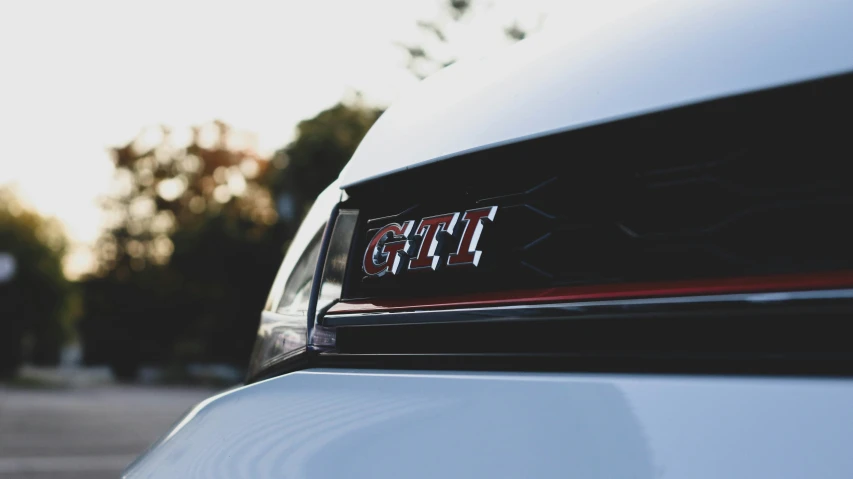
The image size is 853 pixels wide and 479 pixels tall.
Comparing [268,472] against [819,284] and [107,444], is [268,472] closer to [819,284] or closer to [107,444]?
[819,284]

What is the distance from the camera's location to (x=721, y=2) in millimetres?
972

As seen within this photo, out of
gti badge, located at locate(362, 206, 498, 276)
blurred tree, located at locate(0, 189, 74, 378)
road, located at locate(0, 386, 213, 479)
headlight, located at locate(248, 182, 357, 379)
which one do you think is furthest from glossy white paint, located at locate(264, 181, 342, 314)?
blurred tree, located at locate(0, 189, 74, 378)

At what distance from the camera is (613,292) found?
36.0 inches

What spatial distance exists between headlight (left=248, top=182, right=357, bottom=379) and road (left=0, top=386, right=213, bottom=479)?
4995mm

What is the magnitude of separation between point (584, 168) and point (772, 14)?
24 centimetres

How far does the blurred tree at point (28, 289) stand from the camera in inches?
1296

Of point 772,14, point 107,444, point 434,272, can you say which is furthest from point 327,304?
point 107,444

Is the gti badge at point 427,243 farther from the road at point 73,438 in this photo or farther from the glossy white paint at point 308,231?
the road at point 73,438

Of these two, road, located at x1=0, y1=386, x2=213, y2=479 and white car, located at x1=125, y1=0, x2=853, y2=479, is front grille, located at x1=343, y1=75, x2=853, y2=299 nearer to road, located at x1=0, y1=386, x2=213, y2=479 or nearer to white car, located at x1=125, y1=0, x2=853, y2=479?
white car, located at x1=125, y1=0, x2=853, y2=479

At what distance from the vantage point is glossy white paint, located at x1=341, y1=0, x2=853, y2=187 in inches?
32.6

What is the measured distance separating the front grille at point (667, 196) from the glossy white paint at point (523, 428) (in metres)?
0.12

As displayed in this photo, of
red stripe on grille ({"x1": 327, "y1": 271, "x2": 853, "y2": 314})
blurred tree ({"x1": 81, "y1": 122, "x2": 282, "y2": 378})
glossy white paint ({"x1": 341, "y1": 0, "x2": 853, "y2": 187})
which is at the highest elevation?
glossy white paint ({"x1": 341, "y1": 0, "x2": 853, "y2": 187})

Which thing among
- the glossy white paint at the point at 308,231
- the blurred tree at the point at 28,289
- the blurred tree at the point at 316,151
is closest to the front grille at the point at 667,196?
the glossy white paint at the point at 308,231

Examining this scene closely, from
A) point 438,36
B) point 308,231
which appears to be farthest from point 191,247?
point 308,231
